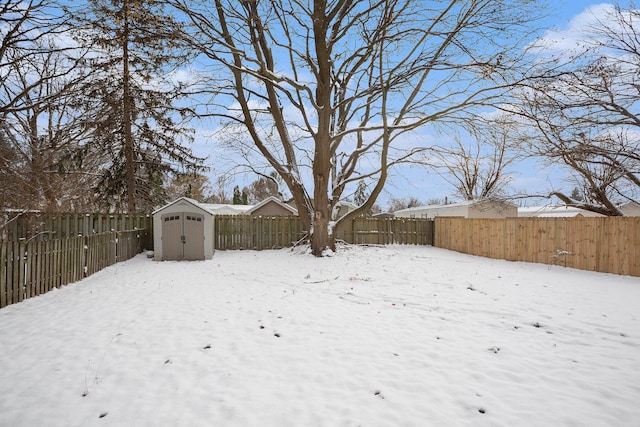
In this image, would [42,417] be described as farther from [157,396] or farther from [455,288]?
[455,288]

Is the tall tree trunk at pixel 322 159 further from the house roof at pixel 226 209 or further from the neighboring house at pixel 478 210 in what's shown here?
the house roof at pixel 226 209

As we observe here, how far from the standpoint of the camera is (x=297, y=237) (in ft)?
51.8

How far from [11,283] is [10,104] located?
3.00 m

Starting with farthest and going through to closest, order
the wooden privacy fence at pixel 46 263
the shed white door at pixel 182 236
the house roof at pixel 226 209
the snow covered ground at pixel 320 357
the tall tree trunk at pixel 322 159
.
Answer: the house roof at pixel 226 209, the shed white door at pixel 182 236, the tall tree trunk at pixel 322 159, the wooden privacy fence at pixel 46 263, the snow covered ground at pixel 320 357

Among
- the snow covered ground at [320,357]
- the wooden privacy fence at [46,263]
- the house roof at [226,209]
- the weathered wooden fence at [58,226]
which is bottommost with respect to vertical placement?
the snow covered ground at [320,357]

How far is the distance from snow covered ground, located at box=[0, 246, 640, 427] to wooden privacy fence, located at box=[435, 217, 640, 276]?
317cm

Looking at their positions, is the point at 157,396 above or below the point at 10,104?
below

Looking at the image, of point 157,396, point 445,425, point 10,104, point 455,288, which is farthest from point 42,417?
point 455,288

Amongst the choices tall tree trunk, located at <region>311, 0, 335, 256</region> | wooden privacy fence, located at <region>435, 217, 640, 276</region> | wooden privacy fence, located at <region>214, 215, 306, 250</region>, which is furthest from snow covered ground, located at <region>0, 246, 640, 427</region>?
wooden privacy fence, located at <region>214, 215, 306, 250</region>

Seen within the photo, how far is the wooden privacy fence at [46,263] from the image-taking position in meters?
5.59

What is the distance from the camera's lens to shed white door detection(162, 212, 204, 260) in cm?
1195

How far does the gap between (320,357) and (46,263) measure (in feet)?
20.4

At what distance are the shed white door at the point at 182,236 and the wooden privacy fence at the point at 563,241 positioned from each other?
1138 cm

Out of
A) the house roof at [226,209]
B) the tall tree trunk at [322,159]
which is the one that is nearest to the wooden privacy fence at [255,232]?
the tall tree trunk at [322,159]
